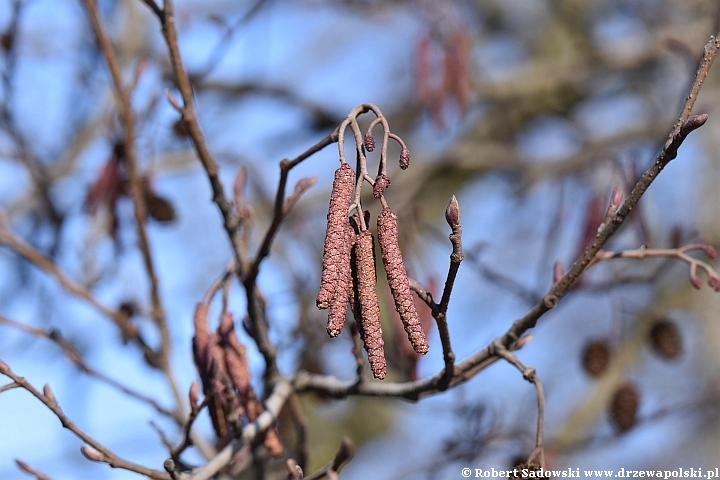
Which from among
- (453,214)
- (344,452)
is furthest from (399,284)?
(344,452)

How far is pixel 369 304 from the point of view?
1008mm

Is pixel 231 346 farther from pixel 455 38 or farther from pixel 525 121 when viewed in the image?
pixel 525 121

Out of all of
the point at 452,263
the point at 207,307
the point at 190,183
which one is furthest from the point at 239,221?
the point at 190,183

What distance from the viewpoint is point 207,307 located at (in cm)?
157

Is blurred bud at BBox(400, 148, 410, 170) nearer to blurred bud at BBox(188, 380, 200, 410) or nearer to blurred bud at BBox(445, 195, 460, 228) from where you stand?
blurred bud at BBox(445, 195, 460, 228)

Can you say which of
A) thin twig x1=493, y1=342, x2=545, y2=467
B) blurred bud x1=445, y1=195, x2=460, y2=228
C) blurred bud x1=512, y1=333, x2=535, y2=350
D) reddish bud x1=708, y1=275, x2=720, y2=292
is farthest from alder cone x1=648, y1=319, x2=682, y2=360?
blurred bud x1=445, y1=195, x2=460, y2=228

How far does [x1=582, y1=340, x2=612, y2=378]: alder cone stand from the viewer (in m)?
2.52

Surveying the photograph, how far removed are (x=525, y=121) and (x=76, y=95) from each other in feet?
10.7

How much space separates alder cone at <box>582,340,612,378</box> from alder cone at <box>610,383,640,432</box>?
0.70 ft

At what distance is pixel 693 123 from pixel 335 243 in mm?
551

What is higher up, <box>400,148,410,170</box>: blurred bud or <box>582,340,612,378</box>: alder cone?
<box>582,340,612,378</box>: alder cone

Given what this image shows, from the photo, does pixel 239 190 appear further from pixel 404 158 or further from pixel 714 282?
pixel 714 282

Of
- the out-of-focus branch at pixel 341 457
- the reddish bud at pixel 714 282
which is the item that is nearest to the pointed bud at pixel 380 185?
the out-of-focus branch at pixel 341 457

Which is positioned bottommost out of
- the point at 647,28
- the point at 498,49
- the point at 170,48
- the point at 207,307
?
the point at 207,307
